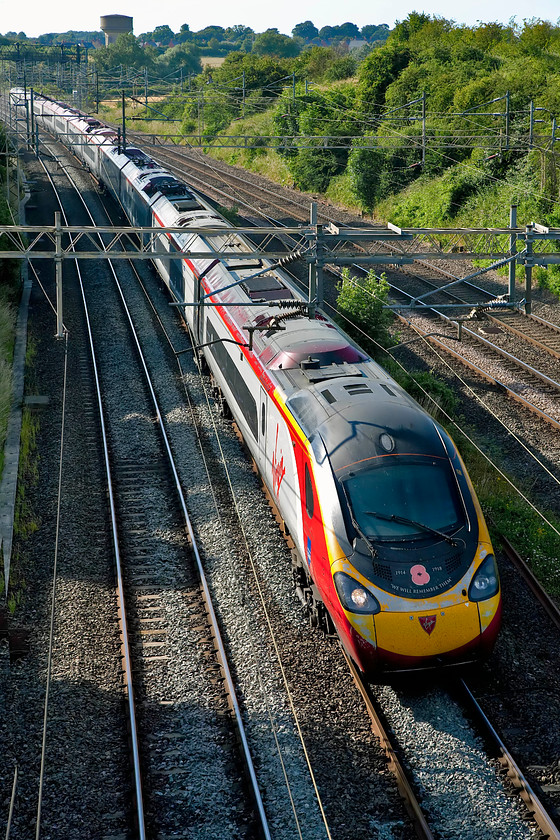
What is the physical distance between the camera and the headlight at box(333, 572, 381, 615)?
9.80 meters

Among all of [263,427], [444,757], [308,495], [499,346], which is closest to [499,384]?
[499,346]

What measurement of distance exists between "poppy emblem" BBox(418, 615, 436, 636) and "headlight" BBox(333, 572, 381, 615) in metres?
0.51

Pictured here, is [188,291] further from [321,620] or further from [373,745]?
[373,745]

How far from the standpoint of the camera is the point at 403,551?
1013 cm

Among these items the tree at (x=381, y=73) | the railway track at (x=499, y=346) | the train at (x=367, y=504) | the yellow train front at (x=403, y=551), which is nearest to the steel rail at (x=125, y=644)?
the train at (x=367, y=504)

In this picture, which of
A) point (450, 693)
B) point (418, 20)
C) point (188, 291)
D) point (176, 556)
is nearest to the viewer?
point (450, 693)

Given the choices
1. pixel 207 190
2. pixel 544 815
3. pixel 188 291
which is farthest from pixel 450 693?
pixel 207 190

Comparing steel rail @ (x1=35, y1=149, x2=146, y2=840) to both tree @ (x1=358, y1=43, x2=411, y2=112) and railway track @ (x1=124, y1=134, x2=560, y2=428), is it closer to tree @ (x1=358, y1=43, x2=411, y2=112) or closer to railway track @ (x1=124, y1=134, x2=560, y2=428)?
railway track @ (x1=124, y1=134, x2=560, y2=428)

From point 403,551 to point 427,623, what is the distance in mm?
900

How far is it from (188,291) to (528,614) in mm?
13561

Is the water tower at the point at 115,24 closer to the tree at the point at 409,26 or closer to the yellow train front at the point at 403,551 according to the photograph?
the tree at the point at 409,26

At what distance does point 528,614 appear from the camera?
12211 mm

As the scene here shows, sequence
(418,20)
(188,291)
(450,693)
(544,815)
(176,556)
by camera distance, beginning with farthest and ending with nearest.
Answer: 1. (418,20)
2. (188,291)
3. (176,556)
4. (450,693)
5. (544,815)

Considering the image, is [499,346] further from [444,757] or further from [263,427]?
[444,757]
